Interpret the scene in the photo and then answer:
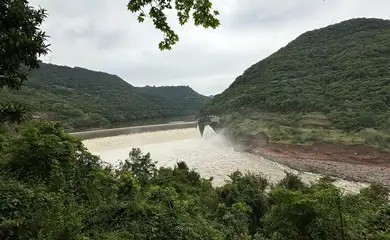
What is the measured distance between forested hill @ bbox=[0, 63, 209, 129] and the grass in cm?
3121

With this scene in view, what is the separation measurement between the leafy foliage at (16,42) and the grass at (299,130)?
1173 inches

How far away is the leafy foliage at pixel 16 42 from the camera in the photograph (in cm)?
556

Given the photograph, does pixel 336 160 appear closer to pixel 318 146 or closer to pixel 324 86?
pixel 318 146

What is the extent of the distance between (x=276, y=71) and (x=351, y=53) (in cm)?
1535

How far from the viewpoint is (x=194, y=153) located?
3550 cm

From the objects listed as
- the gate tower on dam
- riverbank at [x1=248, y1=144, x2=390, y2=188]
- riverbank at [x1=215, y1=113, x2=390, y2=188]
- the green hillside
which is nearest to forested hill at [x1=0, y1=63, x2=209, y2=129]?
the gate tower on dam

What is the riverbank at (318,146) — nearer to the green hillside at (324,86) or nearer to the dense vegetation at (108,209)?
the green hillside at (324,86)

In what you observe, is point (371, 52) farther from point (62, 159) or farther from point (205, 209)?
point (62, 159)

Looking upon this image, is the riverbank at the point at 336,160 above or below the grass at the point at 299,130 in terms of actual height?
below

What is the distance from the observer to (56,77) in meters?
101

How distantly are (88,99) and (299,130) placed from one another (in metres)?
67.6

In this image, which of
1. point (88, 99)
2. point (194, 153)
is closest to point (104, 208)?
point (194, 153)

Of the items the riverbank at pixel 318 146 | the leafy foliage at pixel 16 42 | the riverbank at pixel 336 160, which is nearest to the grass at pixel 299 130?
the riverbank at pixel 318 146

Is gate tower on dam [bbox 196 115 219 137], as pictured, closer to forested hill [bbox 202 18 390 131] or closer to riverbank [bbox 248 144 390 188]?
forested hill [bbox 202 18 390 131]
